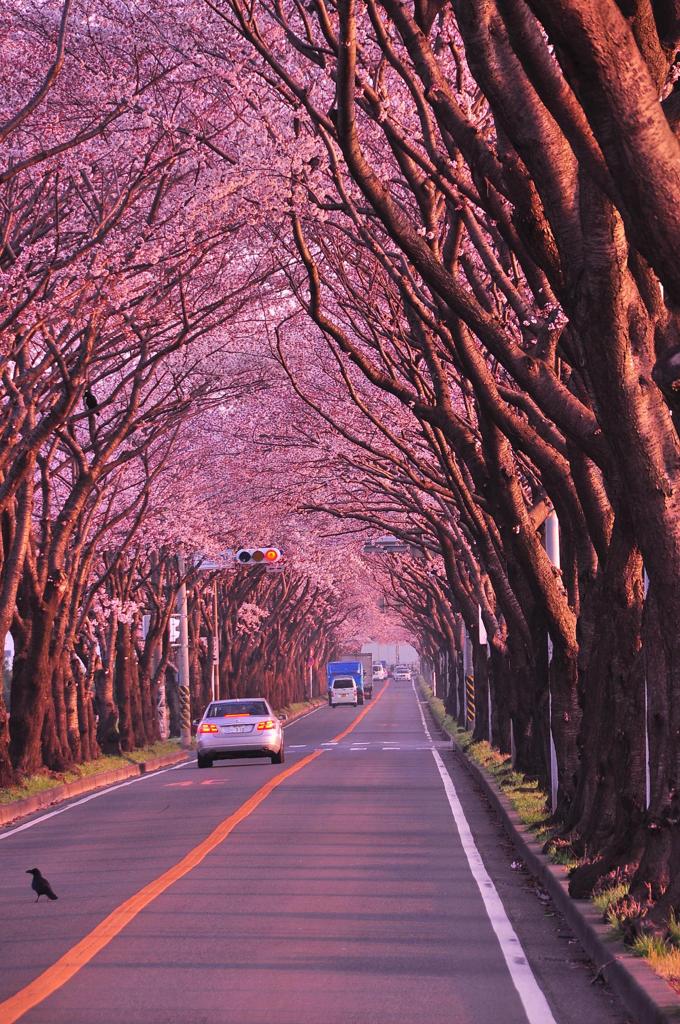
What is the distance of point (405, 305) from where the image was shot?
20625 mm

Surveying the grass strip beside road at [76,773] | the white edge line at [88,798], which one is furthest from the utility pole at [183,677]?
the white edge line at [88,798]

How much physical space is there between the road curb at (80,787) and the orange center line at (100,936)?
471 centimetres

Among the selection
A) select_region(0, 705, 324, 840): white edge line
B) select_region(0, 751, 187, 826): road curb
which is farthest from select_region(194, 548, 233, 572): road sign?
select_region(0, 705, 324, 840): white edge line

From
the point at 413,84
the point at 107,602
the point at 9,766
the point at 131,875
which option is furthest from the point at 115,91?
the point at 107,602

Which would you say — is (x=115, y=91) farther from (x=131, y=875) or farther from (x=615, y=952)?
(x=615, y=952)

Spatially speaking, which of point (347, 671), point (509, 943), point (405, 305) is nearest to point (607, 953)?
point (509, 943)

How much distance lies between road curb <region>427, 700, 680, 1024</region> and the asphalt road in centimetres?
14

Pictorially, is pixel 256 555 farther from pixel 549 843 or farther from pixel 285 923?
pixel 285 923

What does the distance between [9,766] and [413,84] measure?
15.3 meters

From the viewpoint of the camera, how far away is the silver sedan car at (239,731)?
3419 centimetres

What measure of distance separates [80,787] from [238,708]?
5.47 metres

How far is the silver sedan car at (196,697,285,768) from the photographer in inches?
1346

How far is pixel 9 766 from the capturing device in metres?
26.4

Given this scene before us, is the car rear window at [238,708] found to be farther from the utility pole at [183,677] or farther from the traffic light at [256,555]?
the utility pole at [183,677]
